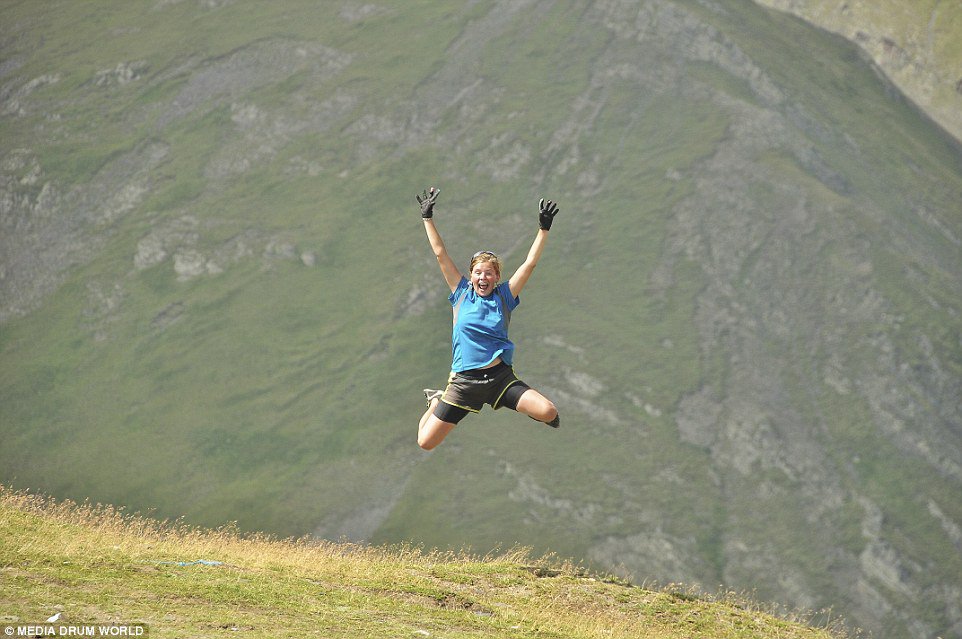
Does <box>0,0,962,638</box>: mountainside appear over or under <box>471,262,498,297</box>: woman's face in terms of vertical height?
under

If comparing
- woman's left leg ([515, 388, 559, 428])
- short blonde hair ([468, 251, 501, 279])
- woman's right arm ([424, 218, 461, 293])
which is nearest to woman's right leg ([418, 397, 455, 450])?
woman's left leg ([515, 388, 559, 428])

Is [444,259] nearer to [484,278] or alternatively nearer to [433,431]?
[484,278]

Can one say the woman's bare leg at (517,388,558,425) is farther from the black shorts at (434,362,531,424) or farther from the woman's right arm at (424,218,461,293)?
the woman's right arm at (424,218,461,293)

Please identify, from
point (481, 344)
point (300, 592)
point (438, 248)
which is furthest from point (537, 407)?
point (300, 592)

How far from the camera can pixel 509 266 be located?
128 meters

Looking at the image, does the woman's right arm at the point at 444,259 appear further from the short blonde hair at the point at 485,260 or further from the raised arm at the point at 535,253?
the raised arm at the point at 535,253

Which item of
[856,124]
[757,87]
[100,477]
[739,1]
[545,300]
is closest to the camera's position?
[100,477]

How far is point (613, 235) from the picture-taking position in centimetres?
14025

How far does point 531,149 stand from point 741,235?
106 ft

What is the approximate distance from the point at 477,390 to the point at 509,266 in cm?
11095

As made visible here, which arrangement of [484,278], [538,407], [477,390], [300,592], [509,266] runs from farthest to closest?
[509,266] < [477,390] < [484,278] < [538,407] < [300,592]

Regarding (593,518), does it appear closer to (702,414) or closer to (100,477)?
(702,414)

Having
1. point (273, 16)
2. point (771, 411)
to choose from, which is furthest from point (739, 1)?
point (771, 411)

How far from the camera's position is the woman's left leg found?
53.0 feet
